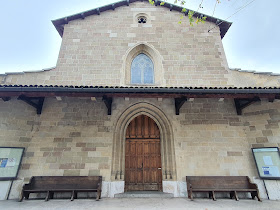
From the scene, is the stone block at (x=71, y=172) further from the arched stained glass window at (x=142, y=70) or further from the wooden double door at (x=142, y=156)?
the arched stained glass window at (x=142, y=70)

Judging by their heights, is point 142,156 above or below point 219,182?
above

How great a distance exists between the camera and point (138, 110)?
5.48 m

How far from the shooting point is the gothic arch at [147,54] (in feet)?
20.0

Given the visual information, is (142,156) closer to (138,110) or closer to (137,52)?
(138,110)

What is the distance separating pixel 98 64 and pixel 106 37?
4.89 feet

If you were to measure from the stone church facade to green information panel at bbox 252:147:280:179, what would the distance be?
7.8 inches

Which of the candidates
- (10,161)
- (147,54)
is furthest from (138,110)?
(10,161)

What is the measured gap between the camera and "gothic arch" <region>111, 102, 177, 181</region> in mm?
4770

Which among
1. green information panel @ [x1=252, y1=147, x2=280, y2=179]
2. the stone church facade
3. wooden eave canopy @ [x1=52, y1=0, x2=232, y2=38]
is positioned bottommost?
green information panel @ [x1=252, y1=147, x2=280, y2=179]

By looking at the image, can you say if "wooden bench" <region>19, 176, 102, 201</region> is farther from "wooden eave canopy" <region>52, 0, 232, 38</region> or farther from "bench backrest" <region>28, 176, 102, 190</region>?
"wooden eave canopy" <region>52, 0, 232, 38</region>

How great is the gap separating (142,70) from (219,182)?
5.00 metres

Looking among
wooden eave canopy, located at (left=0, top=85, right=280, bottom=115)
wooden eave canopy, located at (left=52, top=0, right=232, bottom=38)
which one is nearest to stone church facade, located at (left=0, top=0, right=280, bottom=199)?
wooden eave canopy, located at (left=0, top=85, right=280, bottom=115)

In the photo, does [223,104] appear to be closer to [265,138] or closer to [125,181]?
[265,138]

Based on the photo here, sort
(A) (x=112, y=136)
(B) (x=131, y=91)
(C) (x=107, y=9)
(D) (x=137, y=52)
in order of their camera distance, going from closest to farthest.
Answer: (B) (x=131, y=91), (A) (x=112, y=136), (D) (x=137, y=52), (C) (x=107, y=9)
